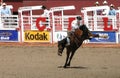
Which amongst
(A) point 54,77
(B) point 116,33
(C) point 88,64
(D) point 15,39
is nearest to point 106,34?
(B) point 116,33

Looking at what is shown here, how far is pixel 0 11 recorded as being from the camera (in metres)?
25.8

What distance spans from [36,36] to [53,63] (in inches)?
320

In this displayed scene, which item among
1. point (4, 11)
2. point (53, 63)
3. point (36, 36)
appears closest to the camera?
point (53, 63)

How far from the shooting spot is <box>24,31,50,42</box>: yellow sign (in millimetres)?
24547

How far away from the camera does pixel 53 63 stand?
16688mm

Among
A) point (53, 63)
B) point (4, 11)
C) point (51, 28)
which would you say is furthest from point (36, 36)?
point (53, 63)

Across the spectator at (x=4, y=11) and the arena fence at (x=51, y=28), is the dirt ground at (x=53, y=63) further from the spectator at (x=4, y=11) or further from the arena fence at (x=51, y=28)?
the spectator at (x=4, y=11)

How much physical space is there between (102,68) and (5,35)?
10657 millimetres

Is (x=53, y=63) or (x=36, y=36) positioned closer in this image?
(x=53, y=63)

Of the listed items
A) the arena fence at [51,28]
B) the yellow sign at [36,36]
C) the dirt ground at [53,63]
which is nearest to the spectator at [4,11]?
the arena fence at [51,28]

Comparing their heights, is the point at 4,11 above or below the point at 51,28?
above

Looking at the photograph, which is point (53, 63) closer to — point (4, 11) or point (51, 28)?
point (51, 28)

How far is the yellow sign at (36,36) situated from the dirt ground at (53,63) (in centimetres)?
163

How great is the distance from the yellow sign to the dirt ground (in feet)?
5.36
